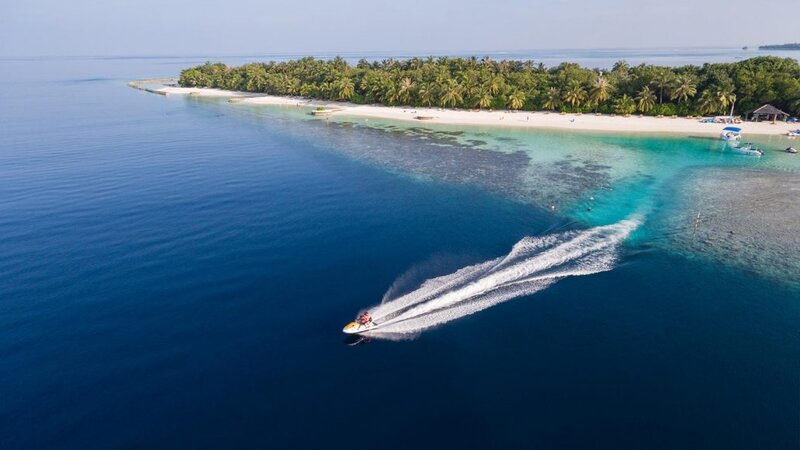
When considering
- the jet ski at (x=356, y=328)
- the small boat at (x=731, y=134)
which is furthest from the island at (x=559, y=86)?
the jet ski at (x=356, y=328)

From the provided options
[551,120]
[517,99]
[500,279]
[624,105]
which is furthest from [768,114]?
[500,279]

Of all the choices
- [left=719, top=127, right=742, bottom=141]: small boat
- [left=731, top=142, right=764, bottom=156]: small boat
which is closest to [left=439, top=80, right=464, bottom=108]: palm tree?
[left=719, top=127, right=742, bottom=141]: small boat

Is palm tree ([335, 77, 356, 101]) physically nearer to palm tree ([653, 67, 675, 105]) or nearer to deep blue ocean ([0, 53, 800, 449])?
palm tree ([653, 67, 675, 105])

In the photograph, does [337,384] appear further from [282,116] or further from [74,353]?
[282,116]

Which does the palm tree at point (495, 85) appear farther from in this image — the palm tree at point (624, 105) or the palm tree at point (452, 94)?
the palm tree at point (624, 105)

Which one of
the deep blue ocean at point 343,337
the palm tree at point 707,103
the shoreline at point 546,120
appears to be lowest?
the deep blue ocean at point 343,337

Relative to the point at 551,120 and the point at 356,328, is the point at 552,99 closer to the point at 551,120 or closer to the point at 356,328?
the point at 551,120

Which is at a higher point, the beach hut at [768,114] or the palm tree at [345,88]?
the palm tree at [345,88]
